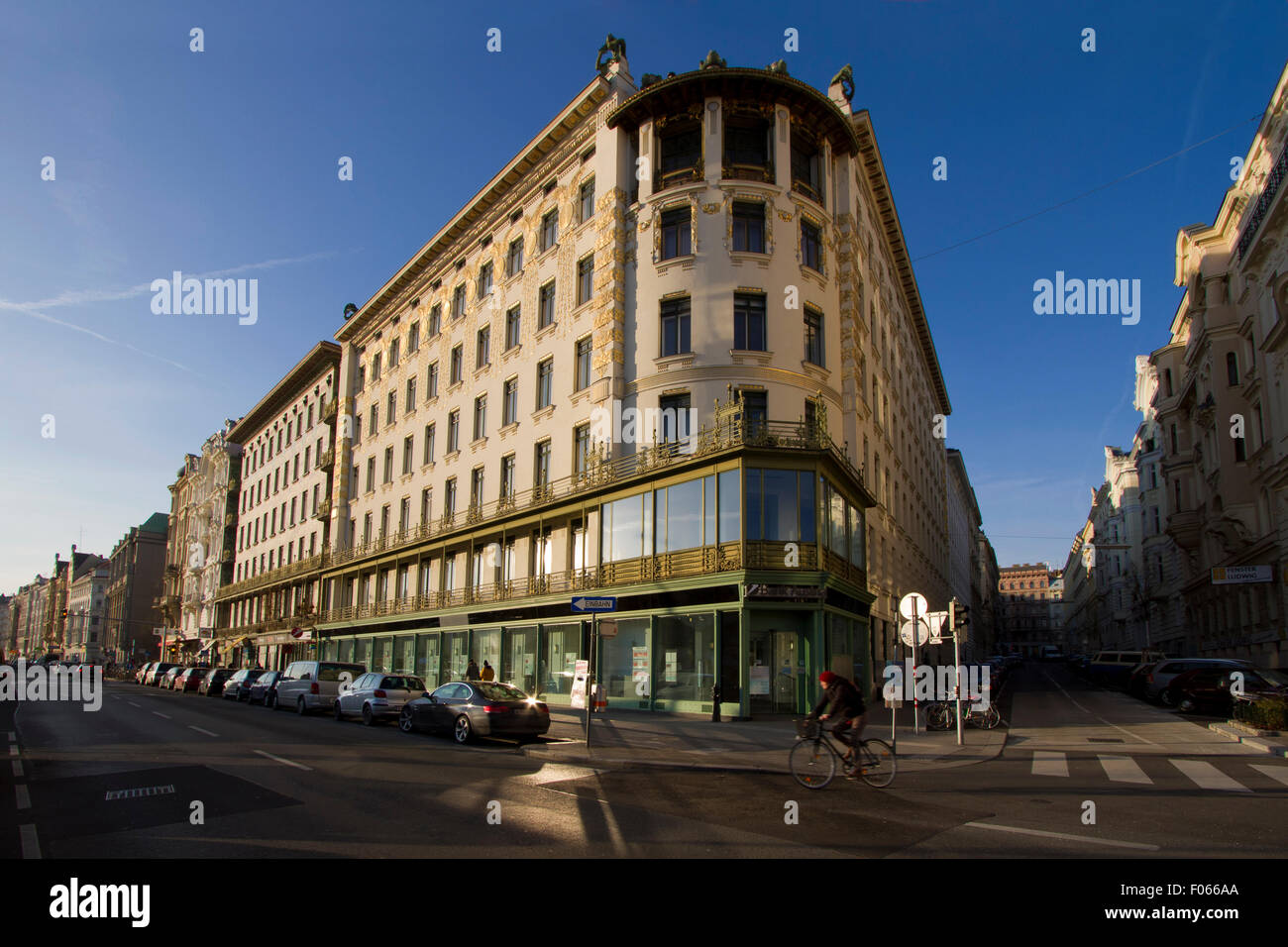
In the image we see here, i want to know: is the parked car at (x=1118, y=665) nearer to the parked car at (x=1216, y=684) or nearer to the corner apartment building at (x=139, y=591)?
the parked car at (x=1216, y=684)

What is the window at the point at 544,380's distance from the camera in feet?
106

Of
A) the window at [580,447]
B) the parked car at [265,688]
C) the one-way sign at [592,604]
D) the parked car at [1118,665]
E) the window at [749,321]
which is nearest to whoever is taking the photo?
the one-way sign at [592,604]

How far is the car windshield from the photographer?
Result: 1812 cm

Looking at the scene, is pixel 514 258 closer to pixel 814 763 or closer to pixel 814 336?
pixel 814 336

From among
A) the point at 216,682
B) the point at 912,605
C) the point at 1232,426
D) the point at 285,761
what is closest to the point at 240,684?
the point at 216,682

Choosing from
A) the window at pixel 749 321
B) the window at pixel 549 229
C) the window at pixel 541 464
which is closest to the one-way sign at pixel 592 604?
the window at pixel 749 321

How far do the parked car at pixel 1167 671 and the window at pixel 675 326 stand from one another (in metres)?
19.4

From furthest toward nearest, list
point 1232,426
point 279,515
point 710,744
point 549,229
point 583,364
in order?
point 279,515 → point 1232,426 → point 549,229 → point 583,364 → point 710,744

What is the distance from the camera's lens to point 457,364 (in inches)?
1582

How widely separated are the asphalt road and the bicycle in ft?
0.68

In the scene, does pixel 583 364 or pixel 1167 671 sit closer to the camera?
pixel 1167 671

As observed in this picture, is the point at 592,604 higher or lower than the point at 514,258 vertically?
lower

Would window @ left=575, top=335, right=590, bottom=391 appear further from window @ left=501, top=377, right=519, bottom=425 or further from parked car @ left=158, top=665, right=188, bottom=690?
parked car @ left=158, top=665, right=188, bottom=690

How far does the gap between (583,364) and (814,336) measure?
27.8 ft
